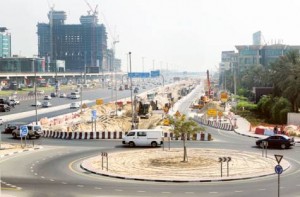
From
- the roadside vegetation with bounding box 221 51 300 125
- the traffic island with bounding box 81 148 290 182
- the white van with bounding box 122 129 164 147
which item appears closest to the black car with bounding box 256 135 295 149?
the traffic island with bounding box 81 148 290 182

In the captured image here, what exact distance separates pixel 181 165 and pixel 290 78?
1760 inches

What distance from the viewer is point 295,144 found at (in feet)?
146

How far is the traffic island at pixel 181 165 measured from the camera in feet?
95.4

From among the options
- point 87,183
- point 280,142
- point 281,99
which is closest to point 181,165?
point 87,183

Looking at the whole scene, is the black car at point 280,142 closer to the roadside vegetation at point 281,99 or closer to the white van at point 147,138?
the white van at point 147,138

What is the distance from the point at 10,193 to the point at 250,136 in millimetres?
31910

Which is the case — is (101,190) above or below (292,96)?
below

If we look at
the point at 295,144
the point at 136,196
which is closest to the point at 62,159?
the point at 136,196

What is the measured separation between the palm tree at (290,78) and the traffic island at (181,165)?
3532cm

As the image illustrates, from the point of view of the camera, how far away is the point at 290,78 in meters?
72.6

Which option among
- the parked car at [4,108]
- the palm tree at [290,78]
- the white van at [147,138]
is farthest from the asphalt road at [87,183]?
the parked car at [4,108]

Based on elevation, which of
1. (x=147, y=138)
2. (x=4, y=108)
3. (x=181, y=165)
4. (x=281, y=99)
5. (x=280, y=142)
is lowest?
(x=181, y=165)

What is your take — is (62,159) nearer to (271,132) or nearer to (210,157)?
(210,157)

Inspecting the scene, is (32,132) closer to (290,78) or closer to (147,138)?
(147,138)
